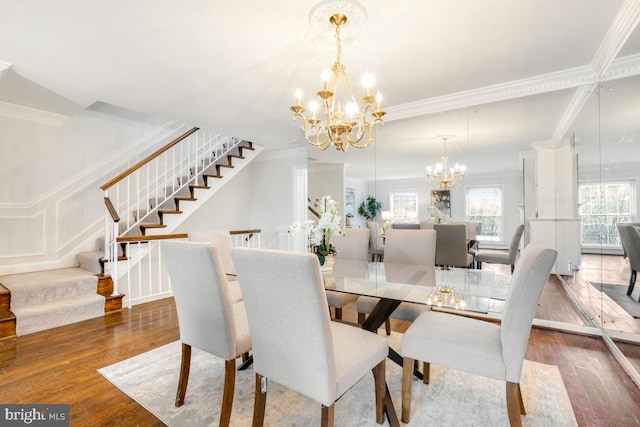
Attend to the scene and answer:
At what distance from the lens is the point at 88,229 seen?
423cm

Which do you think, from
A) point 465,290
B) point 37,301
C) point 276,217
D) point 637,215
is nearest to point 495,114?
point 637,215

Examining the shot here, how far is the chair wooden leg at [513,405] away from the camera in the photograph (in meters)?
1.28

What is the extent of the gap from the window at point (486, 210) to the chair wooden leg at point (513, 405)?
2.60 m

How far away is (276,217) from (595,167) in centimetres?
447

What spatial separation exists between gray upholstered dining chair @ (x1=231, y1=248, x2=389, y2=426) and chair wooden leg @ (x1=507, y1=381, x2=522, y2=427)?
0.61 m

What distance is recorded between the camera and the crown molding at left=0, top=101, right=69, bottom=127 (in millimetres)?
3580

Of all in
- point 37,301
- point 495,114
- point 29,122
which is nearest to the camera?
point 37,301

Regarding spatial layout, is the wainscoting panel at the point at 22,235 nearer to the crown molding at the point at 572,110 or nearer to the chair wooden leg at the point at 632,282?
the chair wooden leg at the point at 632,282

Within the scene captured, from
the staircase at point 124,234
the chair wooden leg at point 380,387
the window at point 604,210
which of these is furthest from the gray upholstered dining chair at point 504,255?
the staircase at point 124,234

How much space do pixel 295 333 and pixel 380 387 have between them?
25.4 inches

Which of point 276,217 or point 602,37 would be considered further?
point 276,217

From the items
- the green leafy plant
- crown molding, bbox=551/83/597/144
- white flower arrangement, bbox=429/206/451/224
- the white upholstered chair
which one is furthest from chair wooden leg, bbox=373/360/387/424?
crown molding, bbox=551/83/597/144

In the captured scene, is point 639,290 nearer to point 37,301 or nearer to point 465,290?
point 465,290

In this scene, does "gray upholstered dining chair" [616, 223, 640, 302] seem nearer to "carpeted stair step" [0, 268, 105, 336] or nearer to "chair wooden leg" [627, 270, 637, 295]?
"chair wooden leg" [627, 270, 637, 295]
